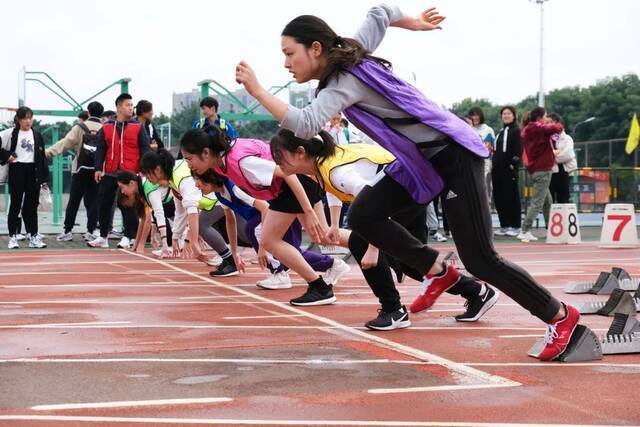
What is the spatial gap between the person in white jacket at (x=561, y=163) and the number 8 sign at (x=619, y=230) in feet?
5.26

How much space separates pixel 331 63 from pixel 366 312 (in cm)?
269

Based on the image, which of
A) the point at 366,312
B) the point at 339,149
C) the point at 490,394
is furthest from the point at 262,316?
the point at 490,394

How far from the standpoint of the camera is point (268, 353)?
540 cm

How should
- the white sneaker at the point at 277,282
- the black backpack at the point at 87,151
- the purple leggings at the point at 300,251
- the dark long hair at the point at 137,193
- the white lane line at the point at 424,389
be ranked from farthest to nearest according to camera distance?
the black backpack at the point at 87,151, the dark long hair at the point at 137,193, the white sneaker at the point at 277,282, the purple leggings at the point at 300,251, the white lane line at the point at 424,389

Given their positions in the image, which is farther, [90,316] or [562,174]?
[562,174]

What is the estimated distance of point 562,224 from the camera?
1639 centimetres

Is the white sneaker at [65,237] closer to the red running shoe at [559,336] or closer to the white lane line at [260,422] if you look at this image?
the red running shoe at [559,336]

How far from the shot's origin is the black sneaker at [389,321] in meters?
6.29

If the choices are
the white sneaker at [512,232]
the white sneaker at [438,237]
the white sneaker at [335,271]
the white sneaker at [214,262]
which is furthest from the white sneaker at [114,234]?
the white sneaker at [335,271]

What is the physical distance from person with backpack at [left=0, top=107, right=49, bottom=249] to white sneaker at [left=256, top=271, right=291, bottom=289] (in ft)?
20.8

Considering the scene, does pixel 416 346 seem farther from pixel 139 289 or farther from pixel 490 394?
pixel 139 289

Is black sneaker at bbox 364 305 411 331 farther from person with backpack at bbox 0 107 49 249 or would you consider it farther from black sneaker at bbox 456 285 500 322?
person with backpack at bbox 0 107 49 249

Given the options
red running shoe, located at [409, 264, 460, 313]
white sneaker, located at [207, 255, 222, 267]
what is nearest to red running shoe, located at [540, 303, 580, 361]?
red running shoe, located at [409, 264, 460, 313]

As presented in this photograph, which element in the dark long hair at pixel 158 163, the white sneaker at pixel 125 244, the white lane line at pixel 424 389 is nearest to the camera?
the white lane line at pixel 424 389
